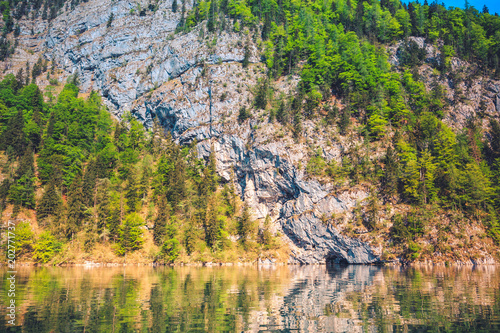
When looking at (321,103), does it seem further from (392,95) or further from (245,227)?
(245,227)

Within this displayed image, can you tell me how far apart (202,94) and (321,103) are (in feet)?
116

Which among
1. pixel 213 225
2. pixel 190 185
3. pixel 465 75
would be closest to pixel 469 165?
pixel 465 75

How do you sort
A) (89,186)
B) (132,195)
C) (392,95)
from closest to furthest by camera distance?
(89,186), (132,195), (392,95)

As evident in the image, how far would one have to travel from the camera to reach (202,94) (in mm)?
95625

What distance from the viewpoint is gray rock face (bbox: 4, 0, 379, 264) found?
66625 mm

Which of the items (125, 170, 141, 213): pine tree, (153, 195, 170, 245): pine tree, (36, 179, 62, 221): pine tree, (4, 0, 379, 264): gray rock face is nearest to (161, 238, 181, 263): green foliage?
(153, 195, 170, 245): pine tree

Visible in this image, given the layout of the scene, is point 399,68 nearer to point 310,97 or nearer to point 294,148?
point 310,97

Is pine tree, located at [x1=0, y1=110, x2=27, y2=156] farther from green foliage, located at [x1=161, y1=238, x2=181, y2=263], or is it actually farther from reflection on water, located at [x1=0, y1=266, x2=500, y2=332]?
reflection on water, located at [x1=0, y1=266, x2=500, y2=332]

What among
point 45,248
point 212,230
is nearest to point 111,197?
point 45,248

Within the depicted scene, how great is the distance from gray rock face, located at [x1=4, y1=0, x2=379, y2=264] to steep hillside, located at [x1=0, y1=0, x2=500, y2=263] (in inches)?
17.0

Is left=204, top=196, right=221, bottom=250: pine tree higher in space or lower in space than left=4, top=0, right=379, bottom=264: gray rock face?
lower

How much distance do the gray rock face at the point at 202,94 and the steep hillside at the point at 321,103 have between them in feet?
Result: 1.42

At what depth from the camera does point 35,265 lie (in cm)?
5409

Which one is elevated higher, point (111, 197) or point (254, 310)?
point (111, 197)
